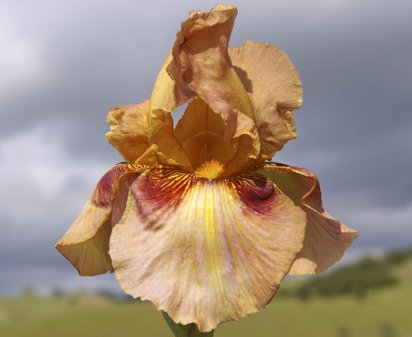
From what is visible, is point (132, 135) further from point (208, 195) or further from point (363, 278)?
point (363, 278)

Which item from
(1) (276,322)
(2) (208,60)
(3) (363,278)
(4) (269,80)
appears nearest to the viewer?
(2) (208,60)

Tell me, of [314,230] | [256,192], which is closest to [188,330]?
[256,192]

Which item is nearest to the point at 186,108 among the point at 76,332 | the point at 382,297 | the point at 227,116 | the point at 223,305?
the point at 227,116

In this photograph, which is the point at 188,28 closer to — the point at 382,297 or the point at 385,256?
the point at 382,297

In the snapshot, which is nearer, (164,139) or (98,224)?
(164,139)

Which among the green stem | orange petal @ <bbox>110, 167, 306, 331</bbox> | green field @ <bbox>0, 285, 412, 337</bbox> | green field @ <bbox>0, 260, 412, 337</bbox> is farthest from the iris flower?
green field @ <bbox>0, 285, 412, 337</bbox>

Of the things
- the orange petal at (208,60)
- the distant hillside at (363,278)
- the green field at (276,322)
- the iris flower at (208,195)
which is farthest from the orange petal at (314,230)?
the distant hillside at (363,278)
